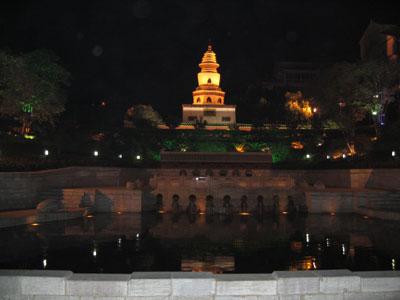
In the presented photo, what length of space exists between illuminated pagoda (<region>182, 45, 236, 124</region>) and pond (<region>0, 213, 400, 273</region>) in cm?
4020

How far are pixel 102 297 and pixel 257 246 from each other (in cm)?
843

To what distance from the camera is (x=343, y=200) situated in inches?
934

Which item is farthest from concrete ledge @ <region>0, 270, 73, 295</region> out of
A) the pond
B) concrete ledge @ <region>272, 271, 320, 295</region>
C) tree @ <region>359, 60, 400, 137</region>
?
tree @ <region>359, 60, 400, 137</region>

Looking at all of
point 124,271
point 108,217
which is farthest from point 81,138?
point 124,271

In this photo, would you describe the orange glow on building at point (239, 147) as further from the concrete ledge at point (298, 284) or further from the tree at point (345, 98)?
the concrete ledge at point (298, 284)

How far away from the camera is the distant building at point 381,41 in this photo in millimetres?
45634

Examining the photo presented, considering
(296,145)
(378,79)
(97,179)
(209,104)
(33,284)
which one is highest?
(209,104)

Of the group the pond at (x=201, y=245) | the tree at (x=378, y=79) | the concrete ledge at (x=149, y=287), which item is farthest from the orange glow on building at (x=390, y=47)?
the concrete ledge at (x=149, y=287)

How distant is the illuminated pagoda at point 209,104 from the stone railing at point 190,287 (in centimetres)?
5236

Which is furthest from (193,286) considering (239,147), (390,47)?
(390,47)

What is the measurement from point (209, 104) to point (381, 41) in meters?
28.0

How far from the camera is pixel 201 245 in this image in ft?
47.0

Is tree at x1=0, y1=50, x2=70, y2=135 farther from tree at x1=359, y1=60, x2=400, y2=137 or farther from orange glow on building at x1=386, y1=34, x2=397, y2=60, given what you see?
orange glow on building at x1=386, y1=34, x2=397, y2=60

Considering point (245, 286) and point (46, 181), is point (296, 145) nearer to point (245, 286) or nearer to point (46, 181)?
point (46, 181)
